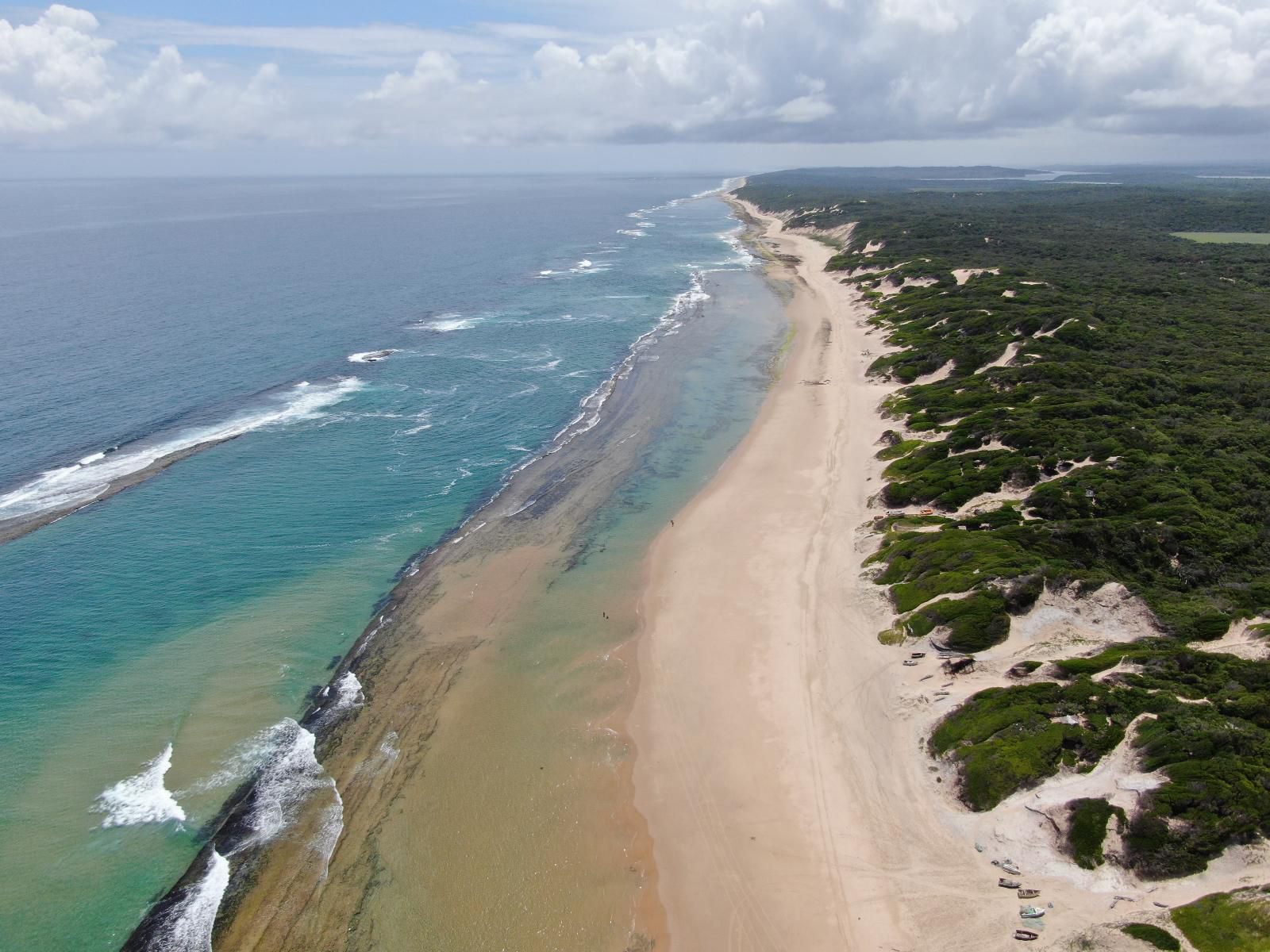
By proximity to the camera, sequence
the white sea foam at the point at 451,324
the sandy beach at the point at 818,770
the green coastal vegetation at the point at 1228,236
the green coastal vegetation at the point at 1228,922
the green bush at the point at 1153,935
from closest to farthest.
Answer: the green coastal vegetation at the point at 1228,922
the green bush at the point at 1153,935
the sandy beach at the point at 818,770
the white sea foam at the point at 451,324
the green coastal vegetation at the point at 1228,236

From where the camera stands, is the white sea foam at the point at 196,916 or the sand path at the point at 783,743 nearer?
the white sea foam at the point at 196,916

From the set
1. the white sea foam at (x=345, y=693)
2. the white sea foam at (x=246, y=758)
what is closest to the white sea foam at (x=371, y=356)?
Answer: the white sea foam at (x=345, y=693)

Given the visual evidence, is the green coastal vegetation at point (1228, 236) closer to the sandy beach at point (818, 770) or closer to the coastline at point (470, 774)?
the sandy beach at point (818, 770)

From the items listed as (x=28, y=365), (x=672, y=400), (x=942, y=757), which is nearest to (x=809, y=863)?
(x=942, y=757)

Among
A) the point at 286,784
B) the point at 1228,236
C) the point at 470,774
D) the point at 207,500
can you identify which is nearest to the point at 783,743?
the point at 470,774

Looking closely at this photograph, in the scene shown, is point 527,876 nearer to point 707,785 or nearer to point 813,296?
point 707,785

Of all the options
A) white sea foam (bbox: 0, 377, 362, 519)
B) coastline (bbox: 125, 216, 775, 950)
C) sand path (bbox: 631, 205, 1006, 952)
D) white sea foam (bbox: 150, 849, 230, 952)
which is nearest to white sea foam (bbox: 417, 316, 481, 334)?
white sea foam (bbox: 0, 377, 362, 519)

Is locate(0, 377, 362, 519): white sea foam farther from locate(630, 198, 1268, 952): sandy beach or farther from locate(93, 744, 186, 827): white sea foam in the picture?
locate(630, 198, 1268, 952): sandy beach
